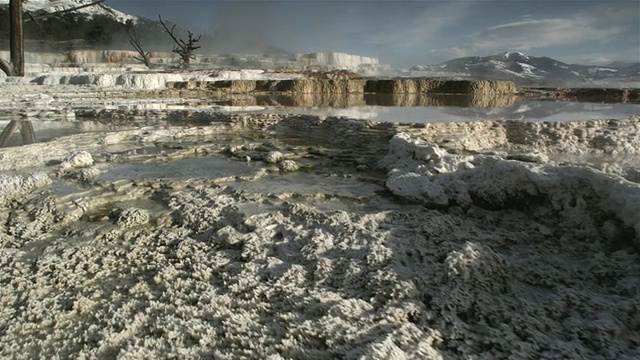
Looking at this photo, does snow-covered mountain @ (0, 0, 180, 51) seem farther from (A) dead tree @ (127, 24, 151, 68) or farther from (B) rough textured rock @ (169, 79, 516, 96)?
(B) rough textured rock @ (169, 79, 516, 96)

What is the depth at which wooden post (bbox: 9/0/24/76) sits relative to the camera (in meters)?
9.39

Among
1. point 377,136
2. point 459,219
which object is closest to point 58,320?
point 459,219

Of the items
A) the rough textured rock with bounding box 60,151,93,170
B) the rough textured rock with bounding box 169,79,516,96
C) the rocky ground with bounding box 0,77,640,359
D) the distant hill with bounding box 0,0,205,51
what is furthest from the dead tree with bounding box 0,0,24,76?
the distant hill with bounding box 0,0,205,51

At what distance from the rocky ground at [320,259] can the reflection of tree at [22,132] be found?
1097mm

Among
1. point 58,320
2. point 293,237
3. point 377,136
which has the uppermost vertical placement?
point 377,136

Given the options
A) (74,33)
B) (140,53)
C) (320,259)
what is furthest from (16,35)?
(74,33)

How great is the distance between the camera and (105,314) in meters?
1.22

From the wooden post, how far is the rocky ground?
910 centimetres

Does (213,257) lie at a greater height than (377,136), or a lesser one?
lesser

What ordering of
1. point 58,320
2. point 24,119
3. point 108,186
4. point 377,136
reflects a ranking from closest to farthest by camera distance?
point 58,320 < point 108,186 < point 377,136 < point 24,119

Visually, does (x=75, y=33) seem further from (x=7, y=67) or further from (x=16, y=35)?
(x=16, y=35)

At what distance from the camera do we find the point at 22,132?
443 centimetres

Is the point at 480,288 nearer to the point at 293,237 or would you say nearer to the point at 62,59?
the point at 293,237

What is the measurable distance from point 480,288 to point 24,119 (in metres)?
6.61
